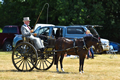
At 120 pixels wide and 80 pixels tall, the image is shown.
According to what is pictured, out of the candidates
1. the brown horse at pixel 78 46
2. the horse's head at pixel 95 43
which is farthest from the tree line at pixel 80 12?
the horse's head at pixel 95 43

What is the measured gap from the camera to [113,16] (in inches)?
1124

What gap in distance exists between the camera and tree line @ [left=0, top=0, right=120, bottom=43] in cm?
2622

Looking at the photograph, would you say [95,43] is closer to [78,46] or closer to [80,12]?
[78,46]

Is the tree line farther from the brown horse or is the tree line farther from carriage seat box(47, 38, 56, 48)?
the brown horse

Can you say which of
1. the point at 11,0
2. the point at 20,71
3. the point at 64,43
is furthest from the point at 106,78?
the point at 11,0

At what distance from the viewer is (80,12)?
26.0m

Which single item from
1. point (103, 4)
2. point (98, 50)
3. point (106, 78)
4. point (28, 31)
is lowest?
point (106, 78)

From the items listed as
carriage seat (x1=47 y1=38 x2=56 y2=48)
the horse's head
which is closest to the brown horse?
the horse's head

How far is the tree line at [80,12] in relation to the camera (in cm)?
2622

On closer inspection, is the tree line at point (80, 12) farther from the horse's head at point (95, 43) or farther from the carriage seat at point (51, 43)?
the horse's head at point (95, 43)

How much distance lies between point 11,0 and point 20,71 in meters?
20.1

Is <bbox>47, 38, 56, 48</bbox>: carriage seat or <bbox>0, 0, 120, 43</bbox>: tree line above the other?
<bbox>0, 0, 120, 43</bbox>: tree line

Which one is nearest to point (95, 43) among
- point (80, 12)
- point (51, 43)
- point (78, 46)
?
point (78, 46)

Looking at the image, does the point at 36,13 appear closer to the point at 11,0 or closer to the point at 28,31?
the point at 11,0
